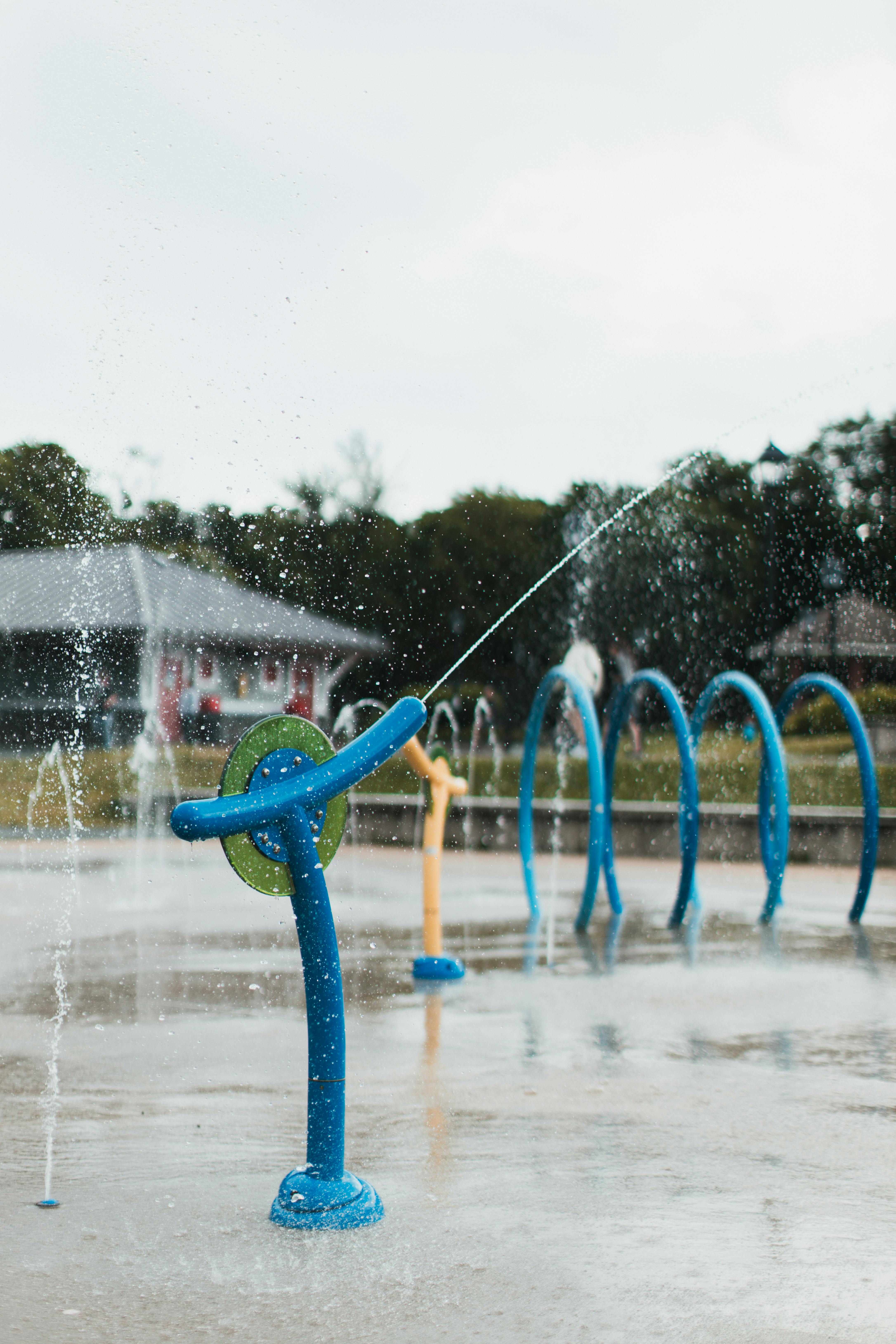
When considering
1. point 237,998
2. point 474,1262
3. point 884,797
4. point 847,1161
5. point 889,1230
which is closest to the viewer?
point 474,1262

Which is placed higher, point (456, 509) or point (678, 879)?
point (456, 509)

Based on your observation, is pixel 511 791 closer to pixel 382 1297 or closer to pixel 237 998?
pixel 237 998

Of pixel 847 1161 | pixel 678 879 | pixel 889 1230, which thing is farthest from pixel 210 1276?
pixel 678 879

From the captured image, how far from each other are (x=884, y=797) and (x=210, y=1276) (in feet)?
52.4

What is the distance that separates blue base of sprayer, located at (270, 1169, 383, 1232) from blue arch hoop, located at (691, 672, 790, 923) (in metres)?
5.34

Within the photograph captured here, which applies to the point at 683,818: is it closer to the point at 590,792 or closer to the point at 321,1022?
the point at 590,792

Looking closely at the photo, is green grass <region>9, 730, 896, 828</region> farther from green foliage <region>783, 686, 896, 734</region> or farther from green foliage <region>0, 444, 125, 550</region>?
green foliage <region>0, 444, 125, 550</region>

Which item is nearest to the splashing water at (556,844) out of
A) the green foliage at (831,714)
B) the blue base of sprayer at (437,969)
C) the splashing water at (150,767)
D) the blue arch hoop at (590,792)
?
the blue arch hoop at (590,792)

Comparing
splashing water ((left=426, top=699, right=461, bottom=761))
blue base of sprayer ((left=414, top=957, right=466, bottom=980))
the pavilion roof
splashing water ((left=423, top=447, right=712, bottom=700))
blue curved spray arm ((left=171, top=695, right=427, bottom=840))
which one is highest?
splashing water ((left=423, top=447, right=712, bottom=700))

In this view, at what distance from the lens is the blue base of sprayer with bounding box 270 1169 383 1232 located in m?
3.63

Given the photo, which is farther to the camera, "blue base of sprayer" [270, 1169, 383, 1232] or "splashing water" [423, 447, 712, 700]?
"splashing water" [423, 447, 712, 700]

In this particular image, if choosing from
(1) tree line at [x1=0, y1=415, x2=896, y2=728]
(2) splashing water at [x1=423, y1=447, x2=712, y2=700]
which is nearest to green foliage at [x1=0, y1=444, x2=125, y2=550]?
(1) tree line at [x1=0, y1=415, x2=896, y2=728]

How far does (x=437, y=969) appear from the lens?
282 inches

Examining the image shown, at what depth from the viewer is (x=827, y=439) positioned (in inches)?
1905
